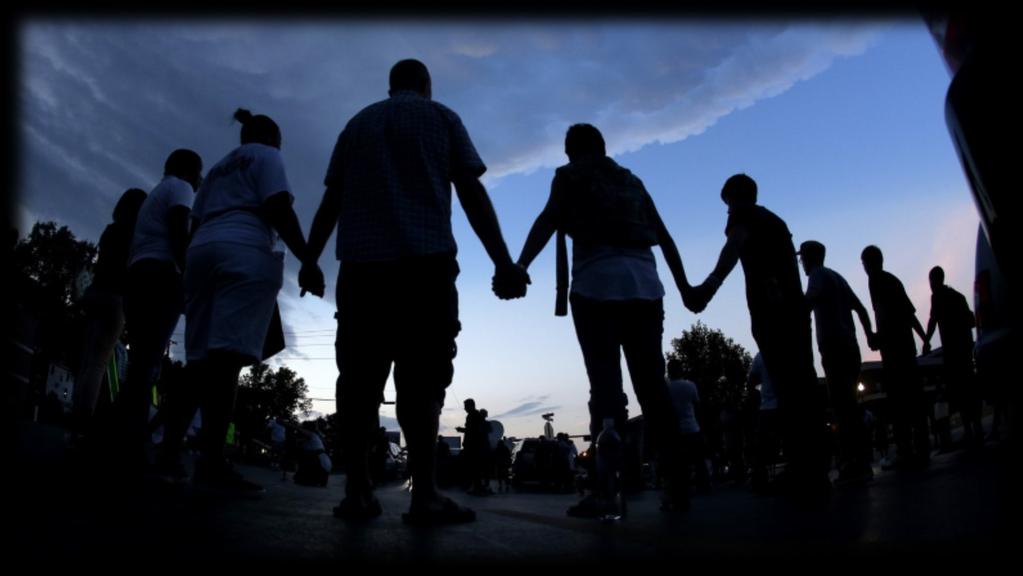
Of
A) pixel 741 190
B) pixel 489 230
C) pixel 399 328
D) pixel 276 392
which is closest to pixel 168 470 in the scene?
pixel 399 328

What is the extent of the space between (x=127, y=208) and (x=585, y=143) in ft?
11.4

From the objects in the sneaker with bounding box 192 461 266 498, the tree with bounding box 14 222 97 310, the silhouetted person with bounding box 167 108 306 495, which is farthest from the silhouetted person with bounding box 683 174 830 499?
the tree with bounding box 14 222 97 310

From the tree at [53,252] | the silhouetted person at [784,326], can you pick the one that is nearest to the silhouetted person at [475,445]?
the silhouetted person at [784,326]

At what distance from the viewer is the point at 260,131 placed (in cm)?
449

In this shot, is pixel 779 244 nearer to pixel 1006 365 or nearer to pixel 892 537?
pixel 1006 365

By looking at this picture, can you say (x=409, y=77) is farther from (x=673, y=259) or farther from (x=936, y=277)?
(x=936, y=277)

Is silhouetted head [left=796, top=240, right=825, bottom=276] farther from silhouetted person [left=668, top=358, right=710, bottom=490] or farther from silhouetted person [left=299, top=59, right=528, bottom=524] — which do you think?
silhouetted person [left=299, top=59, right=528, bottom=524]

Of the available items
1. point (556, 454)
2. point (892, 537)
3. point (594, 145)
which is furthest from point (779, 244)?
A: point (556, 454)

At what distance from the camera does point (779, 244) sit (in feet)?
17.3

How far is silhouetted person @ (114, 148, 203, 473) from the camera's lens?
14.3 feet

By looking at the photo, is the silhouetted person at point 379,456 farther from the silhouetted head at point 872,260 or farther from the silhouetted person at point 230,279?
the silhouetted head at point 872,260

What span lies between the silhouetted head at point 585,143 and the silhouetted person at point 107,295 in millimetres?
3204

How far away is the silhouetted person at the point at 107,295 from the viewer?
17.6 feet

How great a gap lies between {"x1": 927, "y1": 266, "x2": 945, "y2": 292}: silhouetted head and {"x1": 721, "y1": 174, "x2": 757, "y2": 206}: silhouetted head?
165 inches
